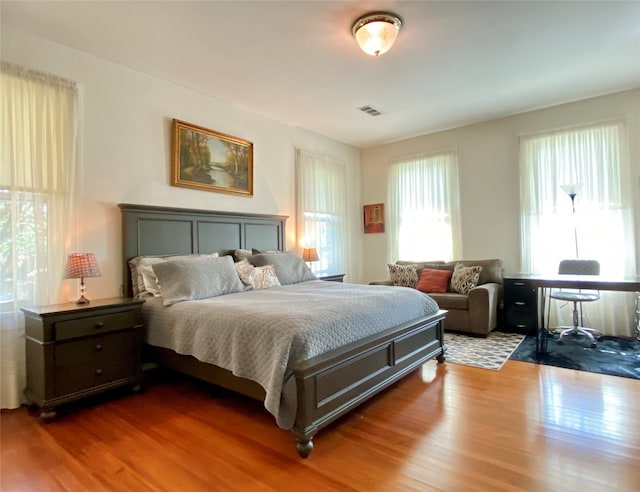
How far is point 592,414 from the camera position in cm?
230

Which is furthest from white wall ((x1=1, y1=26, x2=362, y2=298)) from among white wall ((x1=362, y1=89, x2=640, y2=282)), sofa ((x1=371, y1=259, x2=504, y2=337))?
white wall ((x1=362, y1=89, x2=640, y2=282))

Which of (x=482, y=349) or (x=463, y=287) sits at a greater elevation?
(x=463, y=287)

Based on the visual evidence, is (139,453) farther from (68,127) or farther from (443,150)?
(443,150)

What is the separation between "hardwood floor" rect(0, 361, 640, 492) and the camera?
1704 mm

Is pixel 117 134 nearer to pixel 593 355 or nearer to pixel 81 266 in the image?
pixel 81 266

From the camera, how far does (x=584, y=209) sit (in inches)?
171

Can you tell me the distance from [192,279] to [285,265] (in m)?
1.27

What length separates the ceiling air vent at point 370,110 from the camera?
4.44m

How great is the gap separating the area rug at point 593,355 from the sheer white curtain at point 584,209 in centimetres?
52

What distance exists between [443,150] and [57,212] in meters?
4.84

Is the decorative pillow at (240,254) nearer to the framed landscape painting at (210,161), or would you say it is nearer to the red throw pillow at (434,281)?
the framed landscape painting at (210,161)

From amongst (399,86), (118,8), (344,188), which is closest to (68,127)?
(118,8)

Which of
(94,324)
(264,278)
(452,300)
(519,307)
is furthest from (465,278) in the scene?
(94,324)

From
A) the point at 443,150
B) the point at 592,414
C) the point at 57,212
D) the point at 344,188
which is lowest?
the point at 592,414
